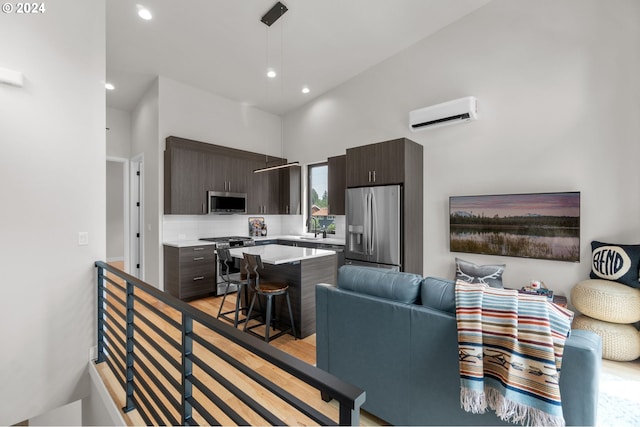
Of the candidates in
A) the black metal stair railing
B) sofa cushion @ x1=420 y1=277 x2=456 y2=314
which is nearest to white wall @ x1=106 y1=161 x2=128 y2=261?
the black metal stair railing

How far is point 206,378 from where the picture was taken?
2342 millimetres

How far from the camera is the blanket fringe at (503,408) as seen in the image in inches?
45.8

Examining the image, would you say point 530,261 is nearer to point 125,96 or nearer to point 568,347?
point 568,347

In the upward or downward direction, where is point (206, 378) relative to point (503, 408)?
downward

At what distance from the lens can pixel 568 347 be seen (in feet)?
3.92

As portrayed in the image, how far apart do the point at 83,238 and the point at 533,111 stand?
15.6 ft

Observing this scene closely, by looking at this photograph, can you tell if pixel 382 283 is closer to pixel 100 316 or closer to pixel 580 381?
pixel 580 381

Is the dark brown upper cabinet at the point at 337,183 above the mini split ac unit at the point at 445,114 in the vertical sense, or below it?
below

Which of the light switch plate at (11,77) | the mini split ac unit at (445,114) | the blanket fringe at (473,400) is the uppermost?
the mini split ac unit at (445,114)

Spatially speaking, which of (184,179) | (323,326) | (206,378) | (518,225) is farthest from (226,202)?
(518,225)

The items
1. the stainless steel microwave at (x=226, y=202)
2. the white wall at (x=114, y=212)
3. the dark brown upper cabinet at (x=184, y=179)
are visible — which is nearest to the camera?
the dark brown upper cabinet at (x=184, y=179)

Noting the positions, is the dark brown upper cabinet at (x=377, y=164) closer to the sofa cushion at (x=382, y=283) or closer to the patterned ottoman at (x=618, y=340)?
the sofa cushion at (x=382, y=283)

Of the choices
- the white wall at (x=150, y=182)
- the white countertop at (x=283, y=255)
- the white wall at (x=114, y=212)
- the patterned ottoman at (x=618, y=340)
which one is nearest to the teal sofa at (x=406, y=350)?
the white countertop at (x=283, y=255)

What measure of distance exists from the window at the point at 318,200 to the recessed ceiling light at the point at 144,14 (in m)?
3.37
